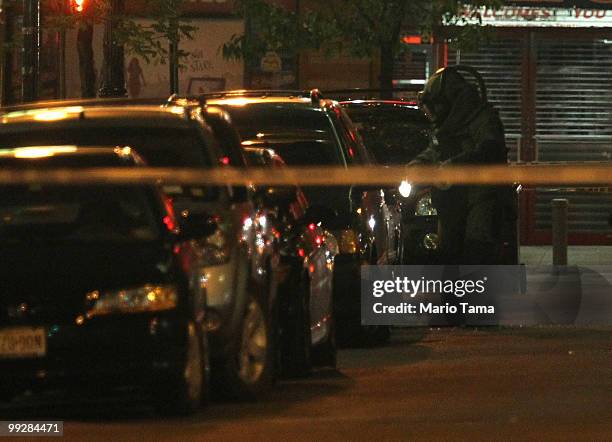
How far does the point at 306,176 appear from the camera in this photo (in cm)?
1265

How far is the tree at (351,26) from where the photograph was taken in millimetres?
23406

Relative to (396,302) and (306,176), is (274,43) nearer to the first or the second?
(396,302)

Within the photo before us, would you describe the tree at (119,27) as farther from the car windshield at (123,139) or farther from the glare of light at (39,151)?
the glare of light at (39,151)

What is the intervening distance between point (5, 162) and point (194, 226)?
1313mm

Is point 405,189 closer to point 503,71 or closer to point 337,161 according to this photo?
point 337,161

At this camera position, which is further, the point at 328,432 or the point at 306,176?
the point at 306,176

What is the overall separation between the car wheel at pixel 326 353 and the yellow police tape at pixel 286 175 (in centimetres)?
106

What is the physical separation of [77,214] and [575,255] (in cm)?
1671

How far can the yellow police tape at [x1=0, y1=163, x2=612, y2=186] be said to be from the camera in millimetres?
9328

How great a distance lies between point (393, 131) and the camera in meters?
17.4

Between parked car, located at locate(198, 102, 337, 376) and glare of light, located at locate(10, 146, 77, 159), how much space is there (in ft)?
3.44

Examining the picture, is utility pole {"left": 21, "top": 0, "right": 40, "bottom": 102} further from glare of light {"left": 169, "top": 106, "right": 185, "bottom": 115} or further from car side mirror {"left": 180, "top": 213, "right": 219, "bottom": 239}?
car side mirror {"left": 180, "top": 213, "right": 219, "bottom": 239}

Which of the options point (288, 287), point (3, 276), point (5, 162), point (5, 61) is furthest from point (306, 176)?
point (5, 61)

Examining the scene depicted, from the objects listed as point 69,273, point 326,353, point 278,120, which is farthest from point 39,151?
point 278,120
